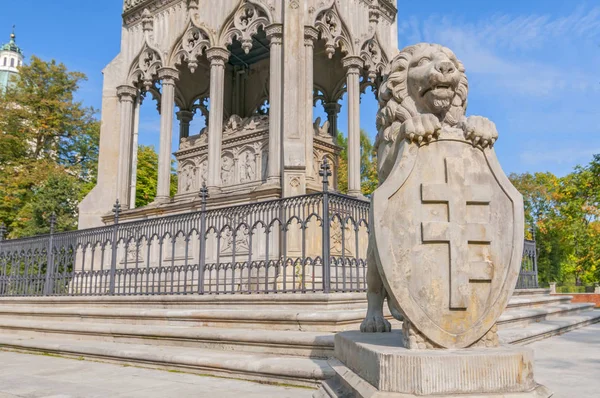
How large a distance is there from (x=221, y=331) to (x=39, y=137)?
956 inches

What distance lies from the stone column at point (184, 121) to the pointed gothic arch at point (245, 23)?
4.65m

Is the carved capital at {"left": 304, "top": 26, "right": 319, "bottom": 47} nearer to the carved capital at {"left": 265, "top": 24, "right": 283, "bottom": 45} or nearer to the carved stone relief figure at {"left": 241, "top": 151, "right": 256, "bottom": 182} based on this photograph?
the carved capital at {"left": 265, "top": 24, "right": 283, "bottom": 45}

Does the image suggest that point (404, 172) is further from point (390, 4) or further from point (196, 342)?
point (390, 4)

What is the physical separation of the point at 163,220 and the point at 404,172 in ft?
24.8

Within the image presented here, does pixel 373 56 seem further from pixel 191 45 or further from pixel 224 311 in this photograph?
pixel 224 311

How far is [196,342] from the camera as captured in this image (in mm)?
6641

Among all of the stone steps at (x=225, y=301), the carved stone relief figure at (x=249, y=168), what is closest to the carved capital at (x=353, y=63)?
the carved stone relief figure at (x=249, y=168)

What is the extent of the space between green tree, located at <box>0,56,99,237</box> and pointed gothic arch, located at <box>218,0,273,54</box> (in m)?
12.9

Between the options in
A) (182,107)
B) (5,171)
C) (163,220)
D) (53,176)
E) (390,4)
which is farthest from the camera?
(5,171)

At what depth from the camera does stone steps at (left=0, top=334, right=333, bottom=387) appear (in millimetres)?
4660

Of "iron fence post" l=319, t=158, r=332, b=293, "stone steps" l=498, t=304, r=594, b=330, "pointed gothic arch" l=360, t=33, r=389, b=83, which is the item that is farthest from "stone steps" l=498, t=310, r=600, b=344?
"pointed gothic arch" l=360, t=33, r=389, b=83

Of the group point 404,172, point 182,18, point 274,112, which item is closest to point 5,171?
point 182,18

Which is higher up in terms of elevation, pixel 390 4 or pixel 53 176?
pixel 390 4

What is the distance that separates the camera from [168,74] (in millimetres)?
14633
